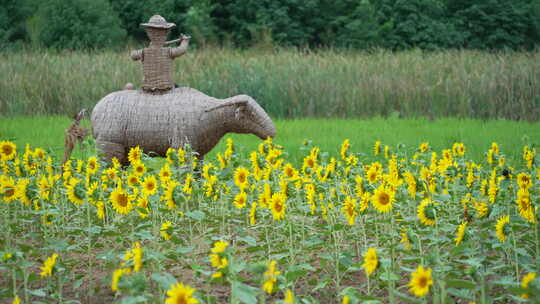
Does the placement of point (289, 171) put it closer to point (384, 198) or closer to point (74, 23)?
point (384, 198)

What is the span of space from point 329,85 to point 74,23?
1530 cm

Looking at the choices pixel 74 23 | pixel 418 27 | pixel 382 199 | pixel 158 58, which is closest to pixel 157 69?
pixel 158 58

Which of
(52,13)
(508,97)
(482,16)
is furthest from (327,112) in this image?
(482,16)

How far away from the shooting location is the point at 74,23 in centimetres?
2333

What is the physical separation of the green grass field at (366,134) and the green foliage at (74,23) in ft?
46.3

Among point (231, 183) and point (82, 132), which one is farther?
point (82, 132)

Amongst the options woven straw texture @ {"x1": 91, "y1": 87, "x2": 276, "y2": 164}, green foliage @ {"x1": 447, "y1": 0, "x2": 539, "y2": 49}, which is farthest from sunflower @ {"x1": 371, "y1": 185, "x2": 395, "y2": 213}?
green foliage @ {"x1": 447, "y1": 0, "x2": 539, "y2": 49}

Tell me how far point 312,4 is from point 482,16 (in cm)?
682

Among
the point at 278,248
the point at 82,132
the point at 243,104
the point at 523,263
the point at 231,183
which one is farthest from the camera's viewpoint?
the point at 82,132

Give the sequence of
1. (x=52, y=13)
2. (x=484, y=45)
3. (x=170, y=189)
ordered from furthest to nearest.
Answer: (x=484, y=45), (x=52, y=13), (x=170, y=189)

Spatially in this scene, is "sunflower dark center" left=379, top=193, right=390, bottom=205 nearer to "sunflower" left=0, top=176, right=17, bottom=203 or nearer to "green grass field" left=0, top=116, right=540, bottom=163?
"sunflower" left=0, top=176, right=17, bottom=203

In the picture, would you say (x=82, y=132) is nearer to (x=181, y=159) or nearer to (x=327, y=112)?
(x=181, y=159)

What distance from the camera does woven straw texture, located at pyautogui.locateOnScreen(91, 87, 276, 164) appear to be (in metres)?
5.18

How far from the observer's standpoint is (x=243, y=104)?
5.14 meters
